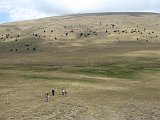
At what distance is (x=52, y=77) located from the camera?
241ft

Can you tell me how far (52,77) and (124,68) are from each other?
1898 centimetres

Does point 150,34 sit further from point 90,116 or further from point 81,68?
point 90,116

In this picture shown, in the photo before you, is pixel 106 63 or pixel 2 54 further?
pixel 2 54

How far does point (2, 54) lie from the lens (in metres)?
124

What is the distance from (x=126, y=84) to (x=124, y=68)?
17809 mm

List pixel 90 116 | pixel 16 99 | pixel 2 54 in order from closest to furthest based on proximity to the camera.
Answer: pixel 90 116
pixel 16 99
pixel 2 54

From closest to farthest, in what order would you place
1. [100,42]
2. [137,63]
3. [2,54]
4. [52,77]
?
1. [52,77]
2. [137,63]
3. [2,54]
4. [100,42]

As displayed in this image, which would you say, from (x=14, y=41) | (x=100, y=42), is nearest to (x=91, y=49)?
(x=100, y=42)

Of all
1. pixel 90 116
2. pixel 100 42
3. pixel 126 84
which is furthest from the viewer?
pixel 100 42

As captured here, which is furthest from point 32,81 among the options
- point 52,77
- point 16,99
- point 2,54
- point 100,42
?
point 100,42

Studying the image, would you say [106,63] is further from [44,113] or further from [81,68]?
[44,113]

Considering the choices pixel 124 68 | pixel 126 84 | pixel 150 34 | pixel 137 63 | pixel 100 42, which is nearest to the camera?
pixel 126 84

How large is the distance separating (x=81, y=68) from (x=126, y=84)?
66.4ft

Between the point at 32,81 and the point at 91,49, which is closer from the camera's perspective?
the point at 32,81
